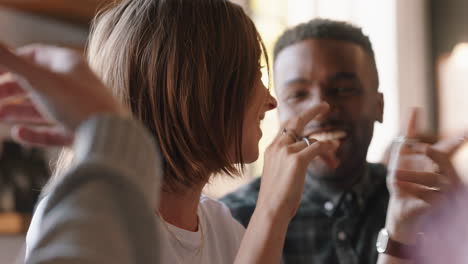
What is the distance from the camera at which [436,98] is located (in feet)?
14.4

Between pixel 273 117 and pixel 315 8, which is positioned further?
pixel 315 8

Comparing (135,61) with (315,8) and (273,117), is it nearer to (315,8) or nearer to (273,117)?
(273,117)

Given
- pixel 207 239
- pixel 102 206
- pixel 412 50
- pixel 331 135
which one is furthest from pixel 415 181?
pixel 412 50

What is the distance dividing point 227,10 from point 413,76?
3.64 m

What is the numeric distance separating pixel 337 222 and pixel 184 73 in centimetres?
60

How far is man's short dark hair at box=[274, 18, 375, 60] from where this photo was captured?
4.11 feet

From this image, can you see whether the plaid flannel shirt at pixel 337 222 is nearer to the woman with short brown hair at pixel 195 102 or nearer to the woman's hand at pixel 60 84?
the woman with short brown hair at pixel 195 102

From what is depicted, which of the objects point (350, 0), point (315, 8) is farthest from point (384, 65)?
point (315, 8)

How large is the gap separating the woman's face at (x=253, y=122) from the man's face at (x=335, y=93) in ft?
0.80

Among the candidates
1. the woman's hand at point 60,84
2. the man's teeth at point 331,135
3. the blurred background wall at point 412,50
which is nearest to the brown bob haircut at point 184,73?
the man's teeth at point 331,135

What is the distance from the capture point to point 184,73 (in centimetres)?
89

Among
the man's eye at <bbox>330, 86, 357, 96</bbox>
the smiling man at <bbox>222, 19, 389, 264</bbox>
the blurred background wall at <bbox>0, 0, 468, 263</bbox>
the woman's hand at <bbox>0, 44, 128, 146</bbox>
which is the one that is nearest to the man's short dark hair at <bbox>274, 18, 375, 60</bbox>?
the smiling man at <bbox>222, 19, 389, 264</bbox>

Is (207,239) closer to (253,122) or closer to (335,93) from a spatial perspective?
(253,122)

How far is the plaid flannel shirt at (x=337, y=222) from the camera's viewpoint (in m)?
1.26
